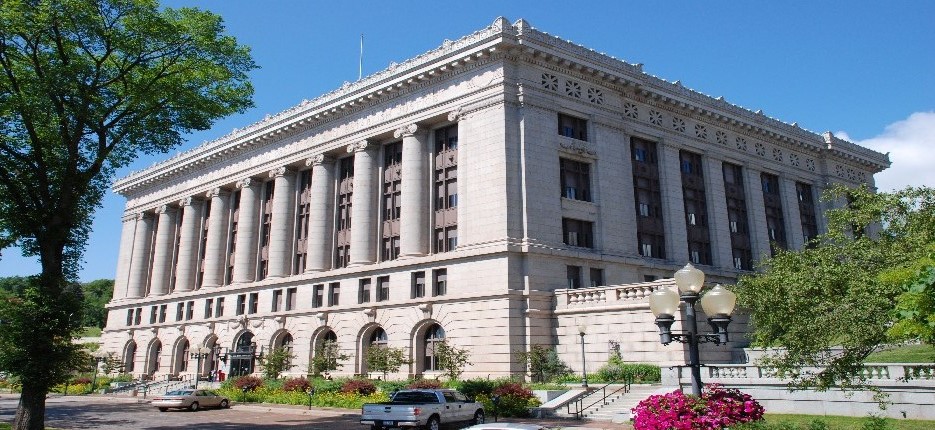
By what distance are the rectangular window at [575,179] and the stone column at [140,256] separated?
171 ft

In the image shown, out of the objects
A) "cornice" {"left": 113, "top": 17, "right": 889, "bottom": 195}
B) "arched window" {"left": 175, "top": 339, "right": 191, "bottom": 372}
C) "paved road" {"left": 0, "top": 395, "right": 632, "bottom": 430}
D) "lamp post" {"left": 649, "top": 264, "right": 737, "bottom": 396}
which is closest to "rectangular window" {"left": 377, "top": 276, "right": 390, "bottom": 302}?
"paved road" {"left": 0, "top": 395, "right": 632, "bottom": 430}

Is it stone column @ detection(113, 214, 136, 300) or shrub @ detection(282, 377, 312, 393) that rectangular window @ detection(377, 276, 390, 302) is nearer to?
shrub @ detection(282, 377, 312, 393)

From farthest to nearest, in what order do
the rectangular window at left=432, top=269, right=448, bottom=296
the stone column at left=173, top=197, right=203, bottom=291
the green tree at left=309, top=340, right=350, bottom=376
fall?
the stone column at left=173, top=197, right=203, bottom=291 < the green tree at left=309, top=340, right=350, bottom=376 < the rectangular window at left=432, top=269, right=448, bottom=296

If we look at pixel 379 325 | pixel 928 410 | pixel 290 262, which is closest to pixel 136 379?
pixel 290 262

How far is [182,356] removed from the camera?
66.4m

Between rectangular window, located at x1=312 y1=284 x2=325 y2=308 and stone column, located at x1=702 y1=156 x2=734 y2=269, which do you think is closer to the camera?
rectangular window, located at x1=312 y1=284 x2=325 y2=308

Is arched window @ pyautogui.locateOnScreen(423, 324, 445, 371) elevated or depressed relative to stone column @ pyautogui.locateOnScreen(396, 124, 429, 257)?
depressed

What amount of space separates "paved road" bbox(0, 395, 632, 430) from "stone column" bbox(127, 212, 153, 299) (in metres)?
33.4

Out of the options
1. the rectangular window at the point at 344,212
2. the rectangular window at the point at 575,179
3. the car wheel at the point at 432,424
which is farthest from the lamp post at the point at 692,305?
the rectangular window at the point at 344,212

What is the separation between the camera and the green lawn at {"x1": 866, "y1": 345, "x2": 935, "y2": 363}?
95.8ft

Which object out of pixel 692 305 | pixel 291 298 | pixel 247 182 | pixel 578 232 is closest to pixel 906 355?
pixel 578 232

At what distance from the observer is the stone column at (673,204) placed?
50.1m

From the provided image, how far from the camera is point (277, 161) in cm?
5959

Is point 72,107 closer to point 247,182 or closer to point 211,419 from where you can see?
point 211,419
